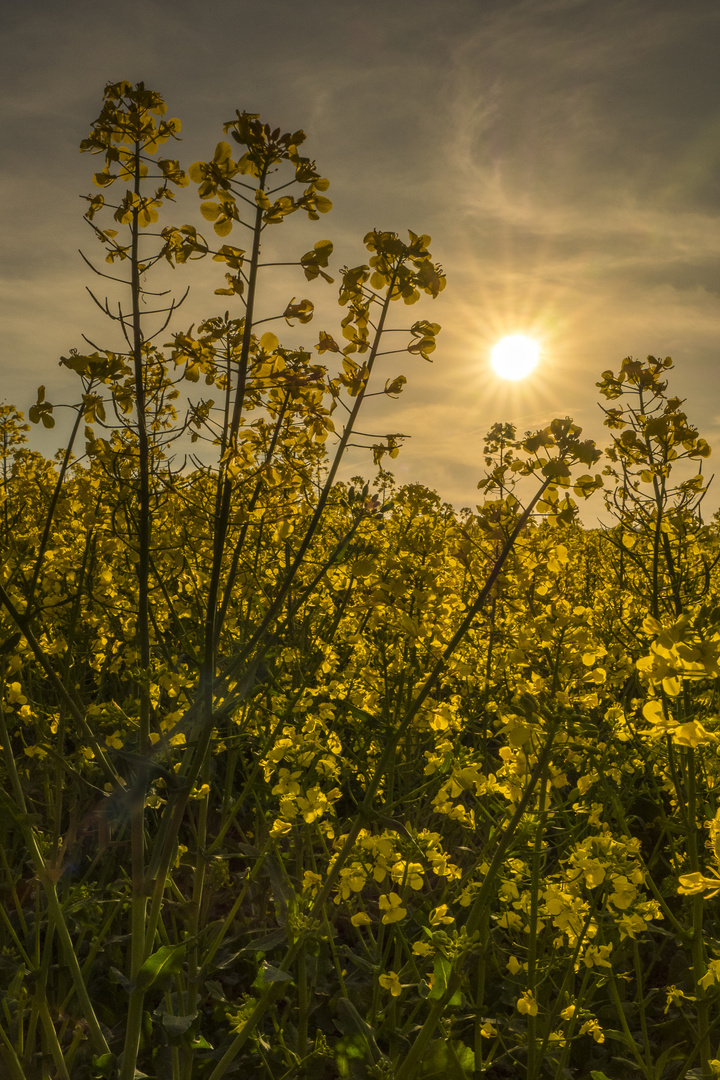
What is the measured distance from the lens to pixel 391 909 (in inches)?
95.9

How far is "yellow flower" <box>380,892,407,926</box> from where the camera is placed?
7.67 feet

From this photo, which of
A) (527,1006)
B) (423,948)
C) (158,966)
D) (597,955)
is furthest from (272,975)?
(597,955)

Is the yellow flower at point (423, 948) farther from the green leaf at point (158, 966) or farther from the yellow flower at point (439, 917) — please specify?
the green leaf at point (158, 966)

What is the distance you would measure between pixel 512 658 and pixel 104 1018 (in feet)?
8.42

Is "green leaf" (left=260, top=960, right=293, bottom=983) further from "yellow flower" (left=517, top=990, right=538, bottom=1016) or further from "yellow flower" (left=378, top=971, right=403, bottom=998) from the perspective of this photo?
"yellow flower" (left=517, top=990, right=538, bottom=1016)

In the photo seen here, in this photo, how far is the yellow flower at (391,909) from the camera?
2338mm

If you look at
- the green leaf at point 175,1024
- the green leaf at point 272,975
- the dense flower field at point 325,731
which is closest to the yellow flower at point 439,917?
the dense flower field at point 325,731

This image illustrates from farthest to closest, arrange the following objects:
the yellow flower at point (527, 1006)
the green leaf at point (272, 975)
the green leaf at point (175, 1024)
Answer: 1. the yellow flower at point (527, 1006)
2. the green leaf at point (175, 1024)
3. the green leaf at point (272, 975)

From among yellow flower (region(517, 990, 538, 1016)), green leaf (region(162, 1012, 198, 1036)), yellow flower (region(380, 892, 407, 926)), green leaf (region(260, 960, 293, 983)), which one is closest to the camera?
green leaf (region(260, 960, 293, 983))

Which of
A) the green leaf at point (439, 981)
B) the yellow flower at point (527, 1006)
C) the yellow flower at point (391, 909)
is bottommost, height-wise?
the yellow flower at point (527, 1006)

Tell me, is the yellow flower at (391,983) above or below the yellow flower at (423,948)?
below

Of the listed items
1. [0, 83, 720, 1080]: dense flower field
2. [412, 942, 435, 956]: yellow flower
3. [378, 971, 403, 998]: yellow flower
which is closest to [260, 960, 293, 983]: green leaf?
[0, 83, 720, 1080]: dense flower field

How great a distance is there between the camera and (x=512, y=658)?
2.39 m

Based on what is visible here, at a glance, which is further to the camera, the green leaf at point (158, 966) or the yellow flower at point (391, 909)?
the yellow flower at point (391, 909)
